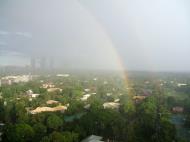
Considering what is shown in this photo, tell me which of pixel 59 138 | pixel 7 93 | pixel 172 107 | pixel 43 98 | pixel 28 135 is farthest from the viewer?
pixel 7 93

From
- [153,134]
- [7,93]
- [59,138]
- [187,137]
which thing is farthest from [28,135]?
[7,93]

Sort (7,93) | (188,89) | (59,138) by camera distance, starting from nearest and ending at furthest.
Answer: (59,138), (7,93), (188,89)

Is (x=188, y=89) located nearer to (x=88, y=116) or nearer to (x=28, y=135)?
(x=88, y=116)

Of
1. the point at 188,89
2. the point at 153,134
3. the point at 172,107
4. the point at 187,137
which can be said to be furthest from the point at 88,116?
the point at 188,89

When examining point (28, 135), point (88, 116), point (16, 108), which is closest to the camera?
point (28, 135)

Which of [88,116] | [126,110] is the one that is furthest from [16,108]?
[126,110]

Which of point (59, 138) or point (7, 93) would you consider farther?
point (7, 93)

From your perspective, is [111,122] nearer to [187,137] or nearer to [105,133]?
[105,133]

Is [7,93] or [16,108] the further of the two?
[7,93]

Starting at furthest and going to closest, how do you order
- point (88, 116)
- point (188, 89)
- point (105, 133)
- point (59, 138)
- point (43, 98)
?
point (188, 89)
point (43, 98)
point (88, 116)
point (105, 133)
point (59, 138)
